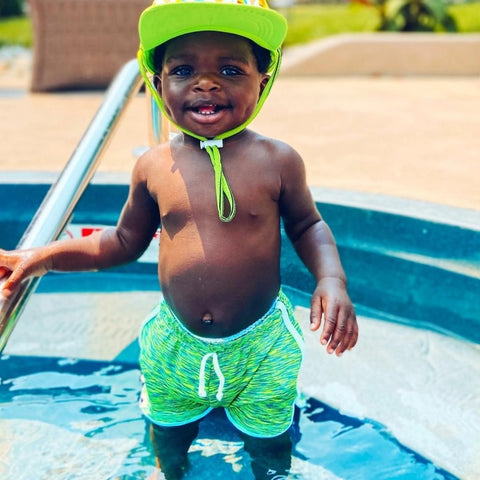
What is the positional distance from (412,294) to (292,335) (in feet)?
4.64

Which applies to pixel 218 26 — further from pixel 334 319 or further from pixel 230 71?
pixel 334 319

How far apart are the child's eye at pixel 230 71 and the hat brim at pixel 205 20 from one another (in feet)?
0.26

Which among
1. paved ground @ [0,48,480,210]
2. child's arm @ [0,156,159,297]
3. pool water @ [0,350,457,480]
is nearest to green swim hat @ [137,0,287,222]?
child's arm @ [0,156,159,297]

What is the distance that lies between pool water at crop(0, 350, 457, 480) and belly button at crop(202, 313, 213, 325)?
0.59 m

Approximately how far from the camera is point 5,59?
48.2ft

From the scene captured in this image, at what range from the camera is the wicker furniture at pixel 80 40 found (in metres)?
8.52

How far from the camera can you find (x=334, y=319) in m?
1.71

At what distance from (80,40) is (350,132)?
3.95 metres

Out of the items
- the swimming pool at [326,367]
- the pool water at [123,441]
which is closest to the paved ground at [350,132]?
the swimming pool at [326,367]

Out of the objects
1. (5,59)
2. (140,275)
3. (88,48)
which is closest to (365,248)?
(140,275)

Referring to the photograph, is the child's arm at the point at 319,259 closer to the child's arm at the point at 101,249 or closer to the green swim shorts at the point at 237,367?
the green swim shorts at the point at 237,367

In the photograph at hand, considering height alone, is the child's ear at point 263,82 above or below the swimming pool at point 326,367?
above

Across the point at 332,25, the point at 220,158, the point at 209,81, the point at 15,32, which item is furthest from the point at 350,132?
the point at 15,32

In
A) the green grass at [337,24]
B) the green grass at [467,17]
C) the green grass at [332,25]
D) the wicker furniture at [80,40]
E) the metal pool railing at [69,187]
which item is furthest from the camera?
the green grass at [332,25]
